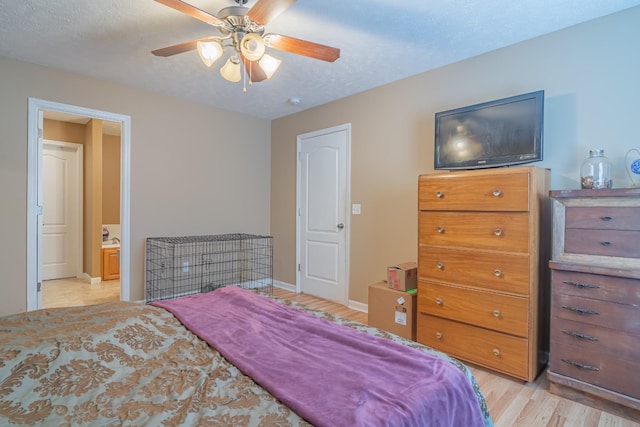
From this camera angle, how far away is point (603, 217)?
75.5 inches

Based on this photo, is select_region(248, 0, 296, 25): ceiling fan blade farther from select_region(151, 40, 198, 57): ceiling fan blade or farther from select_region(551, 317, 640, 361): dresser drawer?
select_region(551, 317, 640, 361): dresser drawer

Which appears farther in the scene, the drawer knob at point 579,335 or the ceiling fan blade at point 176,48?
the ceiling fan blade at point 176,48

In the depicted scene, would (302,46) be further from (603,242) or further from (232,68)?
(603,242)

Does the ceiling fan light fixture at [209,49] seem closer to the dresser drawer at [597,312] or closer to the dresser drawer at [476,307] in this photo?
the dresser drawer at [476,307]

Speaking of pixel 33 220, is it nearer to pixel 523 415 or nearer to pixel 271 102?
pixel 271 102

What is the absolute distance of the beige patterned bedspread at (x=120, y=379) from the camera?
867mm

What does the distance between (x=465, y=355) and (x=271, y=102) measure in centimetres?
334

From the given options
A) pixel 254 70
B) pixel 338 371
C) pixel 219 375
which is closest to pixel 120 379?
pixel 219 375

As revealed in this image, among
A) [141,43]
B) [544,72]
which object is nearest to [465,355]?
[544,72]

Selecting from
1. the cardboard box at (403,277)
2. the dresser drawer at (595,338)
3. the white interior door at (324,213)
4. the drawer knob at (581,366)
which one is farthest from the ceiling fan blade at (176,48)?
the drawer knob at (581,366)

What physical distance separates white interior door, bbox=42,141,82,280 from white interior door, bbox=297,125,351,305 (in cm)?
372

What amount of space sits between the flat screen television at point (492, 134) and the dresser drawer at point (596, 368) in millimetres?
1251

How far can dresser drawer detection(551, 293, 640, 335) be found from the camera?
5.95ft

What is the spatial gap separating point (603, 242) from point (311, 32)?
7.65 ft
